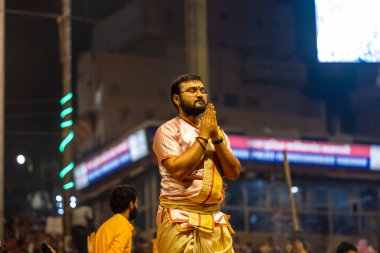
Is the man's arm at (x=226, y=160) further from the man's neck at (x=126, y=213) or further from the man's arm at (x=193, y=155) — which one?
the man's neck at (x=126, y=213)

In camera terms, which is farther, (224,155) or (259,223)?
(259,223)

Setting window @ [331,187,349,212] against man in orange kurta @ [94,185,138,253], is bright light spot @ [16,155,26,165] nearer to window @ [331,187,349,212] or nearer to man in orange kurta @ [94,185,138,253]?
A: window @ [331,187,349,212]

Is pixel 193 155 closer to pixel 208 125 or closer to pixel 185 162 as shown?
pixel 185 162

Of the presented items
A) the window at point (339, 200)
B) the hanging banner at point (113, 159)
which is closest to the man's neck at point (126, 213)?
the hanging banner at point (113, 159)

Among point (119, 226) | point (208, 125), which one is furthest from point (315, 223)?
point (208, 125)

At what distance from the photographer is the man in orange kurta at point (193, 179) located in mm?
6012

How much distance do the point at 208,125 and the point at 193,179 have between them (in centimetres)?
39

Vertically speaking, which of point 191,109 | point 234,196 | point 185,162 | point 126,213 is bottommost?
point 126,213

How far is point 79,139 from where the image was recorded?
63.3 m

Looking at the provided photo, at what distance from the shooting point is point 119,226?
816cm

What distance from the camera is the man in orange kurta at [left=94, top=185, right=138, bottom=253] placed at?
807 cm

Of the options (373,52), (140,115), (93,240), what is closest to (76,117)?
(140,115)

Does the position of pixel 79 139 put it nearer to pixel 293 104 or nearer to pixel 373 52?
pixel 293 104

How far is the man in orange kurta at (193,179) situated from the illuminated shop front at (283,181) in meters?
27.8
